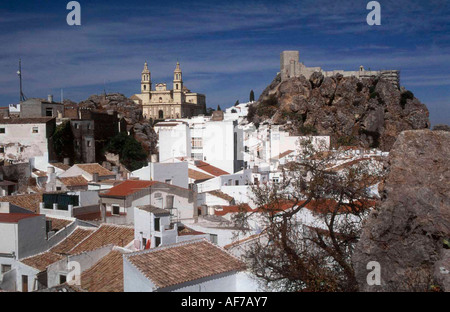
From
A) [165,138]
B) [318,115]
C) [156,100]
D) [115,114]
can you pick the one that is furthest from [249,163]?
[156,100]

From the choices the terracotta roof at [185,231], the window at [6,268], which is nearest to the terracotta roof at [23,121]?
the window at [6,268]

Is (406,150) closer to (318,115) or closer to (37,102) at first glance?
(37,102)

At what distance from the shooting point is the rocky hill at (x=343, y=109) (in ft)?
200

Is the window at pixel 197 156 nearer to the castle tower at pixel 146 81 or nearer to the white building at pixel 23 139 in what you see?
the white building at pixel 23 139

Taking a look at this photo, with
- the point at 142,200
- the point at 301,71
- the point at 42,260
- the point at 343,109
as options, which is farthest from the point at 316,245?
the point at 301,71

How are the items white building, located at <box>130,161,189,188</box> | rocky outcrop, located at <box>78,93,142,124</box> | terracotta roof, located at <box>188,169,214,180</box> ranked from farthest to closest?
rocky outcrop, located at <box>78,93,142,124</box> → terracotta roof, located at <box>188,169,214,180</box> → white building, located at <box>130,161,189,188</box>

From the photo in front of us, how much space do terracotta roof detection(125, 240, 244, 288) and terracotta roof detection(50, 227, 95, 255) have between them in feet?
17.9

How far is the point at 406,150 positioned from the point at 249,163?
36.5m

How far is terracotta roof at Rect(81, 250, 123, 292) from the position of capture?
39.0 feet

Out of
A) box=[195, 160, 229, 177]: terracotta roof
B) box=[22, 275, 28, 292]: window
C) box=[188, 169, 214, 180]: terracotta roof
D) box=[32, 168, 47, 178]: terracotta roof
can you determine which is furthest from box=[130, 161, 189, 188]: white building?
box=[22, 275, 28, 292]: window

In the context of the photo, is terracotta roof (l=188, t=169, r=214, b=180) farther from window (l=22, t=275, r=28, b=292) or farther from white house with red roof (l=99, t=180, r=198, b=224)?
window (l=22, t=275, r=28, b=292)

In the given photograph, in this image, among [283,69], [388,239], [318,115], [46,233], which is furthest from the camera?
[283,69]

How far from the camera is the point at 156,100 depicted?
121 m

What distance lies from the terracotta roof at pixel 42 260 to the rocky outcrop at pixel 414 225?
11.6 m
